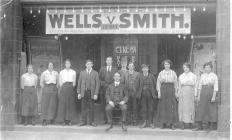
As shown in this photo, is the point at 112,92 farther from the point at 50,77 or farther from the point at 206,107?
the point at 206,107

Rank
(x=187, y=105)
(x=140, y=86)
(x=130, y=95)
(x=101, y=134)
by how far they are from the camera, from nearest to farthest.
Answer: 1. (x=101, y=134)
2. (x=187, y=105)
3. (x=140, y=86)
4. (x=130, y=95)

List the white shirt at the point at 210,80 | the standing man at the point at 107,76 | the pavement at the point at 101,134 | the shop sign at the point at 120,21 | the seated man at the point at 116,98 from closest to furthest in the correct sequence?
the white shirt at the point at 210,80 → the pavement at the point at 101,134 → the seated man at the point at 116,98 → the shop sign at the point at 120,21 → the standing man at the point at 107,76

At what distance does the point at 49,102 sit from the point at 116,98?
184cm

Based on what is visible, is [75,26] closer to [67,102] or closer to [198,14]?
[67,102]

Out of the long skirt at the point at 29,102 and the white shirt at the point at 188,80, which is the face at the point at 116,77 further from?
the long skirt at the point at 29,102

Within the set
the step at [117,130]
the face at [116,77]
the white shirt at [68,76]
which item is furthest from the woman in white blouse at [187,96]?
the white shirt at [68,76]

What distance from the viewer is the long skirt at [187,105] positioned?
1127cm

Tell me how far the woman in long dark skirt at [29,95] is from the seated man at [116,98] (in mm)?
1991

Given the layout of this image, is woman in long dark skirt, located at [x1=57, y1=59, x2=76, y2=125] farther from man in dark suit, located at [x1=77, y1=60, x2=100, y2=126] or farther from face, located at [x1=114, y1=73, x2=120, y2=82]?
face, located at [x1=114, y1=73, x2=120, y2=82]

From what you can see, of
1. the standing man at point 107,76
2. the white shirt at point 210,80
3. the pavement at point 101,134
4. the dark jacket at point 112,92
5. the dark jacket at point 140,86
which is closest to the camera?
the white shirt at point 210,80

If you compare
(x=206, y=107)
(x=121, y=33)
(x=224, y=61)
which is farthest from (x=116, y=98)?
(x=224, y=61)

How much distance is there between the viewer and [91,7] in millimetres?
11773

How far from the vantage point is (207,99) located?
1112cm

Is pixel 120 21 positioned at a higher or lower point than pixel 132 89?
higher
